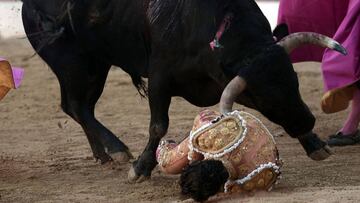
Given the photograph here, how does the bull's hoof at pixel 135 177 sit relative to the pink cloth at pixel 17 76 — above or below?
below

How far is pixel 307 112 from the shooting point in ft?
15.5

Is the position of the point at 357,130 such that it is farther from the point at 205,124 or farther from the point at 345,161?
the point at 205,124

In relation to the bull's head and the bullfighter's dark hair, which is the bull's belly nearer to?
the bull's head

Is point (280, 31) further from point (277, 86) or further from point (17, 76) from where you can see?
point (17, 76)

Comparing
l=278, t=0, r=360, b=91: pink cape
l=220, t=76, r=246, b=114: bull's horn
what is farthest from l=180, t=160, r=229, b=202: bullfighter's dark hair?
l=278, t=0, r=360, b=91: pink cape

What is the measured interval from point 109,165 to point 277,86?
5.19 feet

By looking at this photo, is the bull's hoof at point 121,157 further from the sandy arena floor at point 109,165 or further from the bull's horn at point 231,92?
the bull's horn at point 231,92

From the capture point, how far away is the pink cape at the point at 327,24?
6.04 meters

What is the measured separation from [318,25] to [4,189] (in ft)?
7.79

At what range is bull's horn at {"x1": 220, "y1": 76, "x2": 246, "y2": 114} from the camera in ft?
15.1

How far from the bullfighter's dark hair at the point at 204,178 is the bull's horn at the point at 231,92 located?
18.2 inches

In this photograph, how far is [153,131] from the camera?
209 inches

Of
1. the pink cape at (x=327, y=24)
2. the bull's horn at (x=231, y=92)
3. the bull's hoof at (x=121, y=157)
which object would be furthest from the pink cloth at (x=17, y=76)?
the pink cape at (x=327, y=24)

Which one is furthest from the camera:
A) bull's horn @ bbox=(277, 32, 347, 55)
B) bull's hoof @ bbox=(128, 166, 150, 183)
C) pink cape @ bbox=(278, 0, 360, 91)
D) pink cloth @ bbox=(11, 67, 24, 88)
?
pink cape @ bbox=(278, 0, 360, 91)
